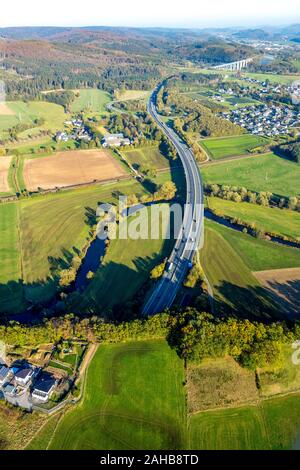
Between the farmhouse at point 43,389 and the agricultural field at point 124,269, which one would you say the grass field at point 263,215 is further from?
the farmhouse at point 43,389

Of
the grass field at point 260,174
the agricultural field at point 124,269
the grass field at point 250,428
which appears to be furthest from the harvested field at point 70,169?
the grass field at point 250,428

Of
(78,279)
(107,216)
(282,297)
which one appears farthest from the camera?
(107,216)

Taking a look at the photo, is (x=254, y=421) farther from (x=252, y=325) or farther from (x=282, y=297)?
(x=282, y=297)

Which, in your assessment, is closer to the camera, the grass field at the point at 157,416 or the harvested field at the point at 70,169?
the grass field at the point at 157,416

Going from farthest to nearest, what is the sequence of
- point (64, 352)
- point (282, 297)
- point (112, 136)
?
point (112, 136) → point (282, 297) → point (64, 352)

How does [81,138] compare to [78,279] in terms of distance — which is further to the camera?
[81,138]

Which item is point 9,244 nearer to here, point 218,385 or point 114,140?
point 218,385

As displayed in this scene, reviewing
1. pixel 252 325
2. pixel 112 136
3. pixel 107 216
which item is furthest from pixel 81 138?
pixel 252 325
